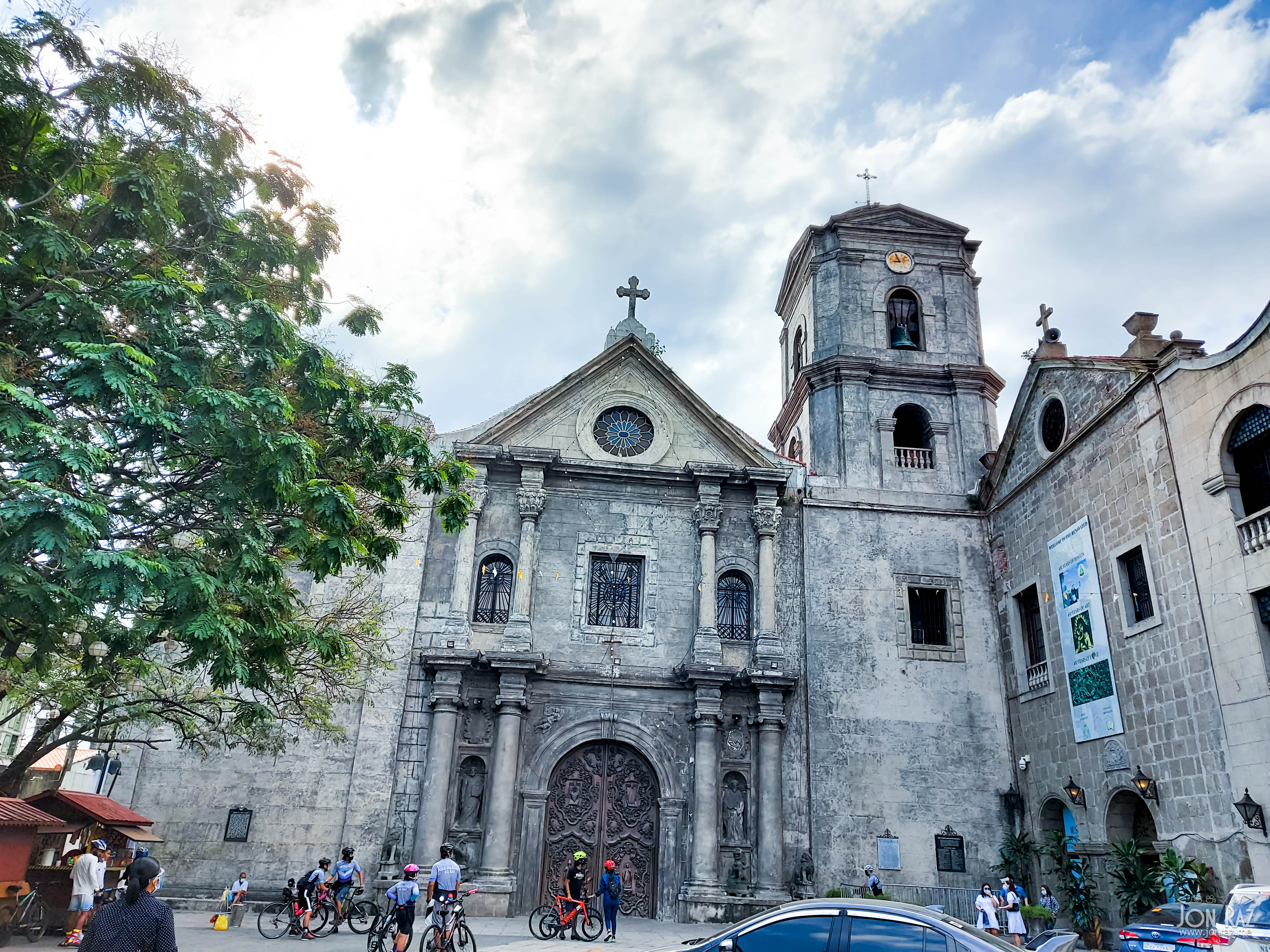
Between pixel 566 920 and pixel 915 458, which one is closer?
pixel 566 920

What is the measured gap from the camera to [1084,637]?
1702 cm

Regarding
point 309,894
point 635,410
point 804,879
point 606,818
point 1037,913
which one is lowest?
point 309,894

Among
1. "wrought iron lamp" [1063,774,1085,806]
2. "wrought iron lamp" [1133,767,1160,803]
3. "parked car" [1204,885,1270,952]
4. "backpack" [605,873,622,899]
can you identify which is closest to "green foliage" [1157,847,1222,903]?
"wrought iron lamp" [1133,767,1160,803]

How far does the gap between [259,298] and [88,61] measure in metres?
3.12

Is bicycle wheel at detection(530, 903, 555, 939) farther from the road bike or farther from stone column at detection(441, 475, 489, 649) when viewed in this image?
stone column at detection(441, 475, 489, 649)

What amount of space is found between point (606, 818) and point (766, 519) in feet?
25.4

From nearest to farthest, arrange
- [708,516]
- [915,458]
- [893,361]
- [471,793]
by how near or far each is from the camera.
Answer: [471,793]
[708,516]
[915,458]
[893,361]

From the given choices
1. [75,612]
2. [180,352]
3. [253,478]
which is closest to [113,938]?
[75,612]

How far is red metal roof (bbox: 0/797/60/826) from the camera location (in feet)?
41.5

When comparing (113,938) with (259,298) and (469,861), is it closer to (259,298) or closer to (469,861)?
(259,298)

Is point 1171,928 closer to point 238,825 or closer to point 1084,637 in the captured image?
point 1084,637

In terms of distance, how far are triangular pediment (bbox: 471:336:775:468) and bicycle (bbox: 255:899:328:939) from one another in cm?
1067

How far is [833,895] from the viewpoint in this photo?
60.7 feet

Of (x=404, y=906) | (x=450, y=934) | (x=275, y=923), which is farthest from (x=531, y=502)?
(x=450, y=934)
